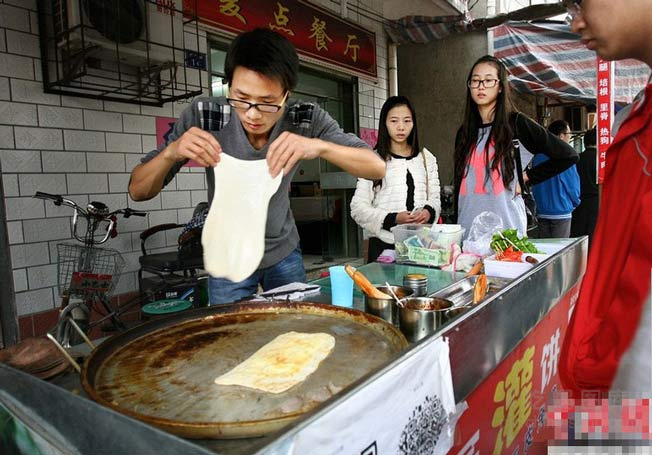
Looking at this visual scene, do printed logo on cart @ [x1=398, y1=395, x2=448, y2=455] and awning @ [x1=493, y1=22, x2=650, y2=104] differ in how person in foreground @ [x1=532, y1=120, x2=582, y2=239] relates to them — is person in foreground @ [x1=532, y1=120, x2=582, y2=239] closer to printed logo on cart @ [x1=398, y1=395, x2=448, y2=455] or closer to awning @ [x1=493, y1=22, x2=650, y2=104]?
awning @ [x1=493, y1=22, x2=650, y2=104]

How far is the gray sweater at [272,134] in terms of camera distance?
1.93 m

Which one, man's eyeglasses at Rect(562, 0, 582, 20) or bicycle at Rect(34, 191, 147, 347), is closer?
man's eyeglasses at Rect(562, 0, 582, 20)

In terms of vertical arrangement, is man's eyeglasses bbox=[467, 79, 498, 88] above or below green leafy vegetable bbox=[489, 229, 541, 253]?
above

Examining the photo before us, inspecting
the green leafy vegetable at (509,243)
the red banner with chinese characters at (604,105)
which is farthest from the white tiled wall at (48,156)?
the red banner with chinese characters at (604,105)

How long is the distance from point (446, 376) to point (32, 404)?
0.92 metres

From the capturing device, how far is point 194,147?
63.7 inches

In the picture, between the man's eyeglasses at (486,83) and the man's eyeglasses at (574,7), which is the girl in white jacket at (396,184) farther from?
the man's eyeglasses at (574,7)

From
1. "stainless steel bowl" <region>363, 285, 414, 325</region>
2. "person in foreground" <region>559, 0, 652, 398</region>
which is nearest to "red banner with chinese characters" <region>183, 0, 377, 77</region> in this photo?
"stainless steel bowl" <region>363, 285, 414, 325</region>

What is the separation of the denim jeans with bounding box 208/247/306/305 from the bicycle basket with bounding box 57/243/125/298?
1.49 m

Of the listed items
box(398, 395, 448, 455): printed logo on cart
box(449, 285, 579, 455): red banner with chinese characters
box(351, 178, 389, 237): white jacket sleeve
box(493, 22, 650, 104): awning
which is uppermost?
box(493, 22, 650, 104): awning

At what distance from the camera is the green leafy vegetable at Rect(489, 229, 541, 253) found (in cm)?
222

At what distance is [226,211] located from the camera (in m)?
1.91

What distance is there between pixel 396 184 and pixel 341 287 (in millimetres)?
1540

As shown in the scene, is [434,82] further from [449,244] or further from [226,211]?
[226,211]
